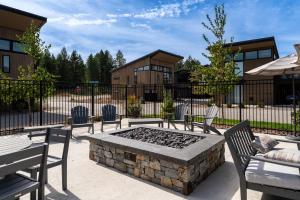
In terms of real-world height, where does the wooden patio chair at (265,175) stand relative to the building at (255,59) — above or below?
below

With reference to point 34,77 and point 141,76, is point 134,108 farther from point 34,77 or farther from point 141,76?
point 141,76

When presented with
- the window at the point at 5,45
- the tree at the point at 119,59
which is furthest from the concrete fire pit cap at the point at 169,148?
the tree at the point at 119,59

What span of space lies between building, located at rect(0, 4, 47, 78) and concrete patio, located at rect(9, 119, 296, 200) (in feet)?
46.7

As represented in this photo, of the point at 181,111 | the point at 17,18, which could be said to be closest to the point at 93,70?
the point at 17,18

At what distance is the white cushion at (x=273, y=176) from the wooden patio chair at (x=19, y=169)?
256 centimetres

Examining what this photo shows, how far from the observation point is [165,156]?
3.79 meters

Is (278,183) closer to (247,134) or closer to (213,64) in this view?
(247,134)

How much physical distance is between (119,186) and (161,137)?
177 cm

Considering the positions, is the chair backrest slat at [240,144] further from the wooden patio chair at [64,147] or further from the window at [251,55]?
the window at [251,55]

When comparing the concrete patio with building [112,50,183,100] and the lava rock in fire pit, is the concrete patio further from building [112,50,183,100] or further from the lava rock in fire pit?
building [112,50,183,100]

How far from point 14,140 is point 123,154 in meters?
1.90

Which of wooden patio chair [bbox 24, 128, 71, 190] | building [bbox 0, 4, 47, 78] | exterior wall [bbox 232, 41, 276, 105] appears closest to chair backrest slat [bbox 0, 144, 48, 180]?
wooden patio chair [bbox 24, 128, 71, 190]

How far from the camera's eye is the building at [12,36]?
15.4 m

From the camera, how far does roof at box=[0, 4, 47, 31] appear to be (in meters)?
14.5
